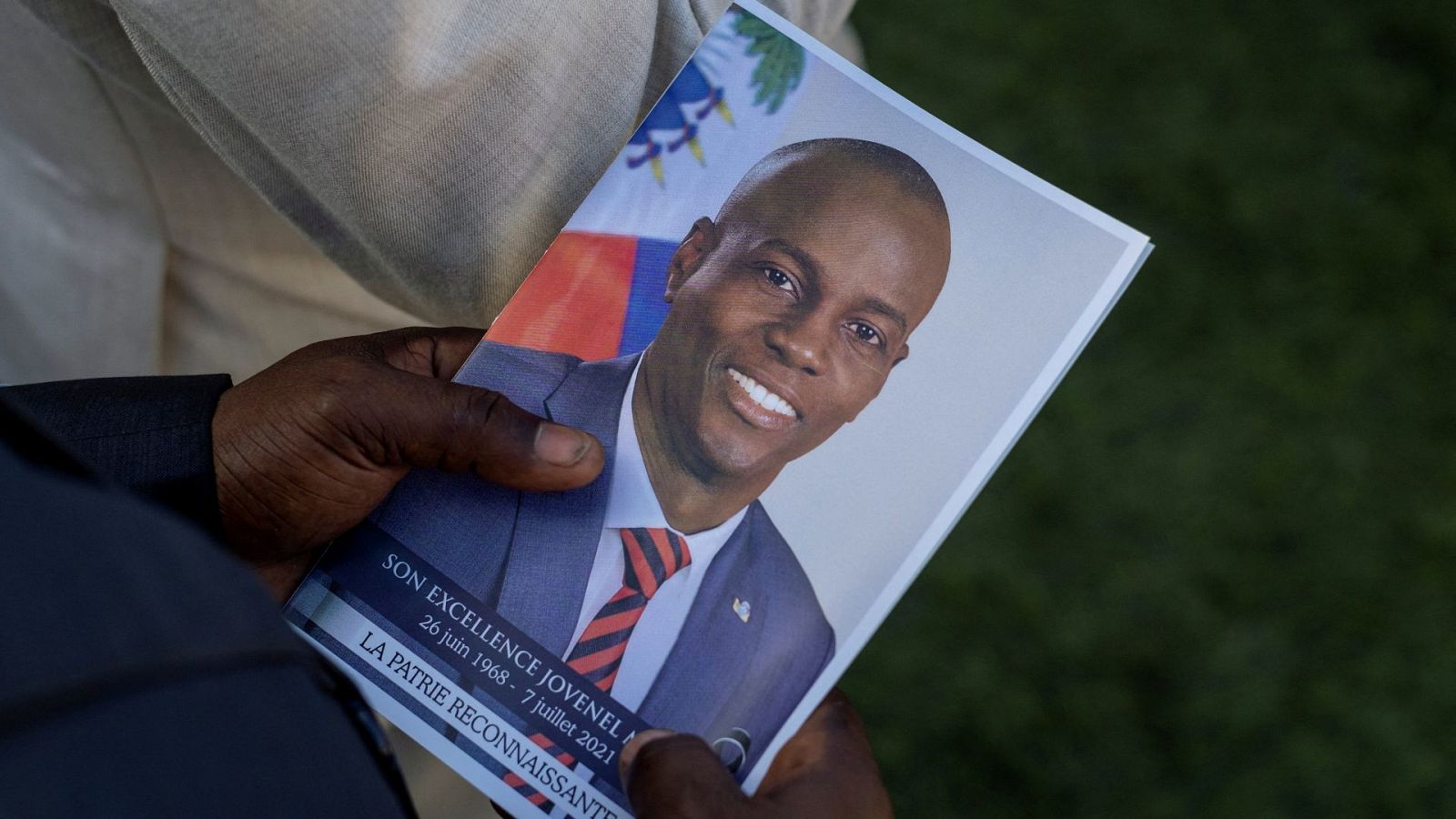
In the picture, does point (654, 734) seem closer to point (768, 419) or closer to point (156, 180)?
point (768, 419)

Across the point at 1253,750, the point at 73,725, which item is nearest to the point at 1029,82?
the point at 1253,750

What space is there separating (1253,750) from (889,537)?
2.97 feet

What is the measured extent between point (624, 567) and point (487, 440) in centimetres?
10

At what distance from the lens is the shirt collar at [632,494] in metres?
0.56

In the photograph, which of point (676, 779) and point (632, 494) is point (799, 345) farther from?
point (676, 779)

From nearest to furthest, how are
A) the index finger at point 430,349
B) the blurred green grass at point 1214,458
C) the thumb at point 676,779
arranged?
1. the thumb at point 676,779
2. the index finger at point 430,349
3. the blurred green grass at point 1214,458

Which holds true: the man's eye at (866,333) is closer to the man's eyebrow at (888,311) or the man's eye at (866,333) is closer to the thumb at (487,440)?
the man's eyebrow at (888,311)

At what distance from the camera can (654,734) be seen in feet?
1.80

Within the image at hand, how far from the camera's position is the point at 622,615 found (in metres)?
0.56

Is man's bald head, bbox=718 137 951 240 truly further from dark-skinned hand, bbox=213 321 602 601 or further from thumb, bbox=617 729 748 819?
thumb, bbox=617 729 748 819

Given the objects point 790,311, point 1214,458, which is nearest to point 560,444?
point 790,311

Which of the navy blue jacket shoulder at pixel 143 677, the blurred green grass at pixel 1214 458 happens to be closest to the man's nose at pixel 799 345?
the navy blue jacket shoulder at pixel 143 677

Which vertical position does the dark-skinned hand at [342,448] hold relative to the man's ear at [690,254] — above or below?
below

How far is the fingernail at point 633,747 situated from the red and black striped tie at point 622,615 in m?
0.02
